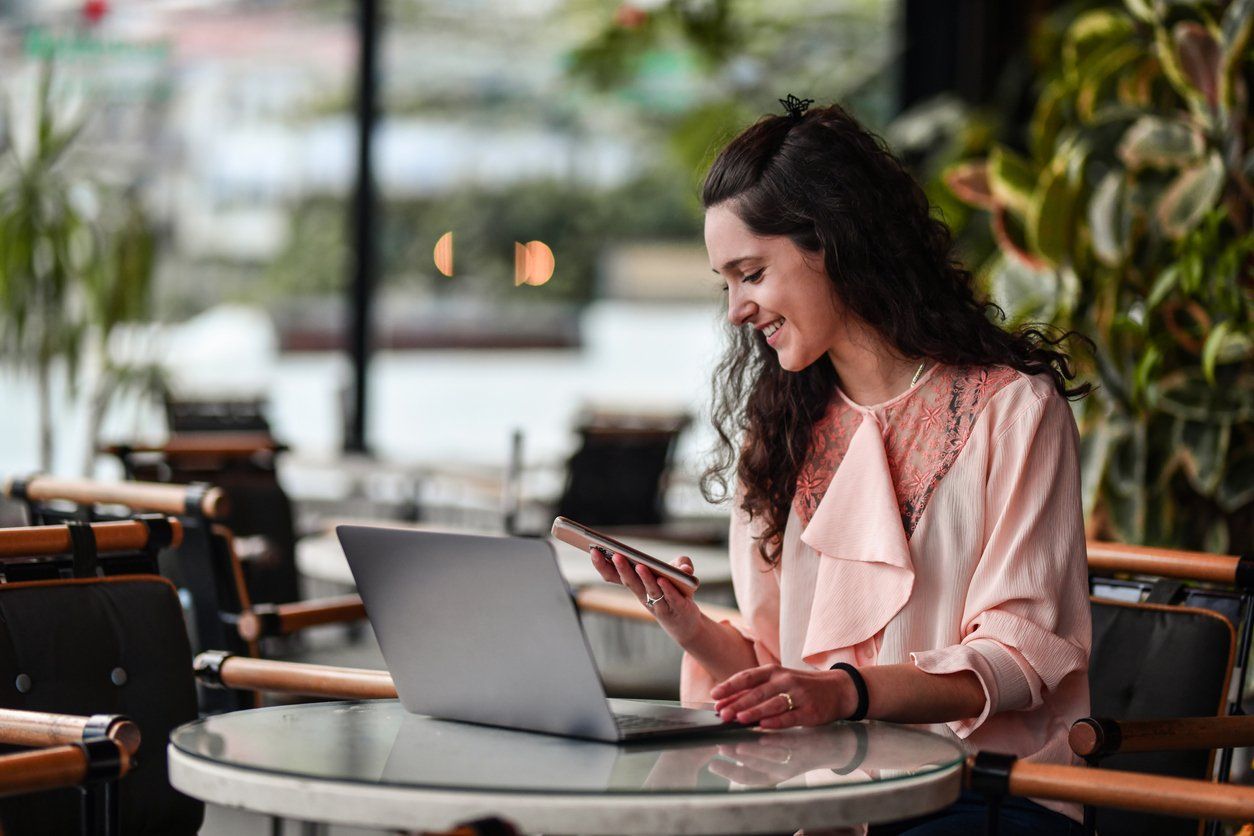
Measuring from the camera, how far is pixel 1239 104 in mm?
3629

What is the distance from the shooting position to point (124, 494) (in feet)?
8.72

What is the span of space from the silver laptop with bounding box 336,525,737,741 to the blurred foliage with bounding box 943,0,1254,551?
2.31 m

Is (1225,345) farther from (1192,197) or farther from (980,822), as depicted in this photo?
(980,822)

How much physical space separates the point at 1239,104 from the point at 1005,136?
225cm

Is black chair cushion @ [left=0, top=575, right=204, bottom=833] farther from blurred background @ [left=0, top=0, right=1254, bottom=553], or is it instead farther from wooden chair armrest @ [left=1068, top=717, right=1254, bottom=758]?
blurred background @ [left=0, top=0, right=1254, bottom=553]

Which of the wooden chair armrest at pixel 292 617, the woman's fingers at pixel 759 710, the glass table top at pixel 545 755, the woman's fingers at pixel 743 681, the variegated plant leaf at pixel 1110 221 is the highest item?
the variegated plant leaf at pixel 1110 221

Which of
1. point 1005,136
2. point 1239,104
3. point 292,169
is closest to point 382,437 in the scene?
point 292,169

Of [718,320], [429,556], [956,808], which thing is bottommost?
[956,808]

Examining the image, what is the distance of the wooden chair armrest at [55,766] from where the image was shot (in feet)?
4.81

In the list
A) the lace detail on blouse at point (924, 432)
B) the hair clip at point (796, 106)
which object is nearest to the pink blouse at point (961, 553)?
the lace detail on blouse at point (924, 432)

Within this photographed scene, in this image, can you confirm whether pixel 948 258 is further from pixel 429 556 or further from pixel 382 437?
pixel 382 437

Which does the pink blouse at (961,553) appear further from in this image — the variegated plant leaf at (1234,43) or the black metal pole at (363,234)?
the black metal pole at (363,234)

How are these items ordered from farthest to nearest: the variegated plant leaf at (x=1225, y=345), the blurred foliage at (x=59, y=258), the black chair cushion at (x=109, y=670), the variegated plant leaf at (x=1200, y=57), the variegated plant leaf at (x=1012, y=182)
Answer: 1. the blurred foliage at (x=59, y=258)
2. the variegated plant leaf at (x=1012, y=182)
3. the variegated plant leaf at (x=1200, y=57)
4. the variegated plant leaf at (x=1225, y=345)
5. the black chair cushion at (x=109, y=670)

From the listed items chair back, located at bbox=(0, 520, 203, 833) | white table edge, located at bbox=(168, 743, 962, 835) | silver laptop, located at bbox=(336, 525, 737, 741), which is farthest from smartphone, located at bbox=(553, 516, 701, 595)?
chair back, located at bbox=(0, 520, 203, 833)
